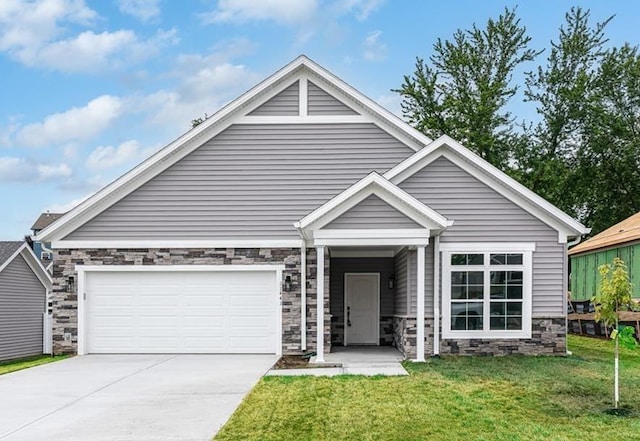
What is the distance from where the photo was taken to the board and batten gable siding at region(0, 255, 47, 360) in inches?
903

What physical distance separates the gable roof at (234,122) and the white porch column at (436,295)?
271cm

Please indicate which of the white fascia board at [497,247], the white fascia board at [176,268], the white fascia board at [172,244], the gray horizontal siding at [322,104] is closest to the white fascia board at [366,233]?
A: the white fascia board at [497,247]

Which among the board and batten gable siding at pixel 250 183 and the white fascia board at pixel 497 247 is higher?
the board and batten gable siding at pixel 250 183

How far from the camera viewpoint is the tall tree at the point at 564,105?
3281 cm

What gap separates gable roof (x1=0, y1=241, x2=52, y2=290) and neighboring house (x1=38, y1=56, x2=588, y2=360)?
8386mm

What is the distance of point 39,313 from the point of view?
25484mm

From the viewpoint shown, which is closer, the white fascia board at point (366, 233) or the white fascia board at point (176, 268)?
the white fascia board at point (366, 233)

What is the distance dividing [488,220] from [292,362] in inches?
214

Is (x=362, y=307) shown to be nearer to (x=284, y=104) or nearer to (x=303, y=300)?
(x=303, y=300)

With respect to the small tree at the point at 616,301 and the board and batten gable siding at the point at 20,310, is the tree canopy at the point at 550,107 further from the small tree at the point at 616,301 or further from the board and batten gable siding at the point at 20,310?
the small tree at the point at 616,301

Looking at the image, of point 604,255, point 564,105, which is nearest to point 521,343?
point 604,255

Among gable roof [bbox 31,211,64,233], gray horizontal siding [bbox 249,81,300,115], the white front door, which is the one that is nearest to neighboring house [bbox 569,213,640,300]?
the white front door

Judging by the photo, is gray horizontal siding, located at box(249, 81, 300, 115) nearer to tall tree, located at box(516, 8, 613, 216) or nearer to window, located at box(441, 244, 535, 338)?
window, located at box(441, 244, 535, 338)

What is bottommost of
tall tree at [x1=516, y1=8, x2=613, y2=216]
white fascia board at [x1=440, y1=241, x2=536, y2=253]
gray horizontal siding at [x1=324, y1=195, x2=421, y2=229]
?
white fascia board at [x1=440, y1=241, x2=536, y2=253]
